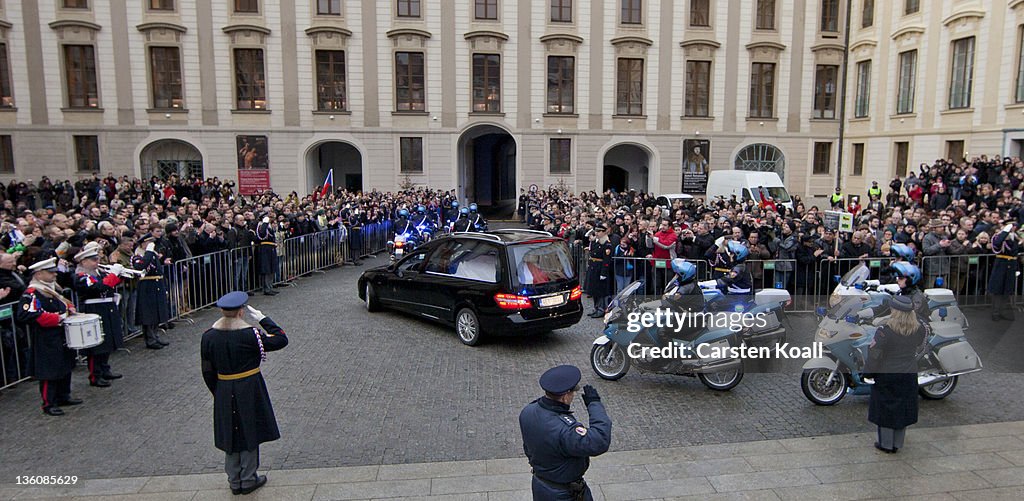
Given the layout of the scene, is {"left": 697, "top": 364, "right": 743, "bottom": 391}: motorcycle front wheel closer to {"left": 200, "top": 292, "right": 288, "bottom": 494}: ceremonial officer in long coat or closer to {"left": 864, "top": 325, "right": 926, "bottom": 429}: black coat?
{"left": 864, "top": 325, "right": 926, "bottom": 429}: black coat

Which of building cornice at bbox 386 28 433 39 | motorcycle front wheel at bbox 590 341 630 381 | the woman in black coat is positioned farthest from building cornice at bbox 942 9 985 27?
motorcycle front wheel at bbox 590 341 630 381

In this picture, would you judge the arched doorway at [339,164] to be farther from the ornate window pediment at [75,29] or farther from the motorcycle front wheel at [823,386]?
the motorcycle front wheel at [823,386]

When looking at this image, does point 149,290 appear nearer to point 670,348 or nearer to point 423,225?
point 670,348

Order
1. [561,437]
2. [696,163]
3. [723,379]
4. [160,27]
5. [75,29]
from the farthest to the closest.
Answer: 1. [696,163]
2. [160,27]
3. [75,29]
4. [723,379]
5. [561,437]

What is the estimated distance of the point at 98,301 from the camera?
8266 millimetres

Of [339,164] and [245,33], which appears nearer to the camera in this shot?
[245,33]

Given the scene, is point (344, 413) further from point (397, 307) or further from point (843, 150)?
point (843, 150)

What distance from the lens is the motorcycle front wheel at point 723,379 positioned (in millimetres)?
7949

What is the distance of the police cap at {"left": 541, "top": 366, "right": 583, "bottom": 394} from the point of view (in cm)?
391

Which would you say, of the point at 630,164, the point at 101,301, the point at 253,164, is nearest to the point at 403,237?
the point at 101,301

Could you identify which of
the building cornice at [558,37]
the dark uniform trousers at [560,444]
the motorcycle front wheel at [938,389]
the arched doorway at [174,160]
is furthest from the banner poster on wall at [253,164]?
the dark uniform trousers at [560,444]

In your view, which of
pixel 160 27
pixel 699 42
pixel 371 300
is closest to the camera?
pixel 371 300

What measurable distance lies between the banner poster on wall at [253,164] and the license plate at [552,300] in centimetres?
2558

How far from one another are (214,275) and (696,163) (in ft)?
88.7
